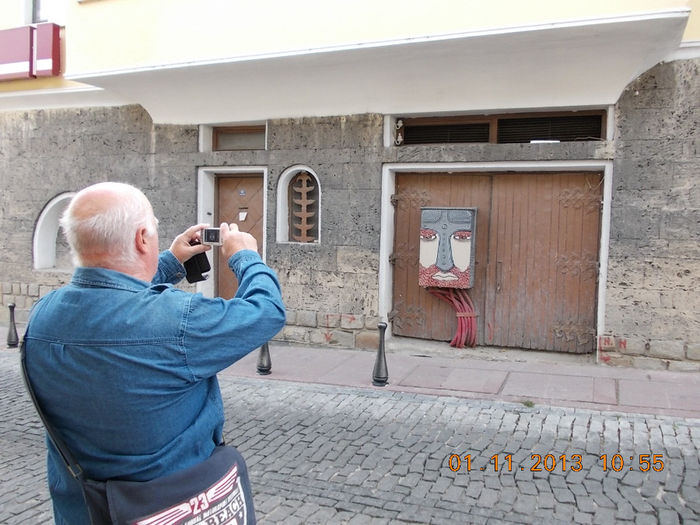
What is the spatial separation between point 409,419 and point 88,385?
410cm

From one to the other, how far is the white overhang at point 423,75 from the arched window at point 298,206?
2.85 feet

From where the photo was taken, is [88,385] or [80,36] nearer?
[88,385]

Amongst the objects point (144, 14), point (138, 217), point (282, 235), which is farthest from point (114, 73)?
point (138, 217)

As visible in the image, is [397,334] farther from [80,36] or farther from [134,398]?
[134,398]

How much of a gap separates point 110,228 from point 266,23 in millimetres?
6737

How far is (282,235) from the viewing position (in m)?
8.66

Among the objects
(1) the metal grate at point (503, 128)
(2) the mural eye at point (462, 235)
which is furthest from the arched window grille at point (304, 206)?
(2) the mural eye at point (462, 235)

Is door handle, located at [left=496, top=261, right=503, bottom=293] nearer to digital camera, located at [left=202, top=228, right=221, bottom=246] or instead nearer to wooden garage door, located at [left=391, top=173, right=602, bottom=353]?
wooden garage door, located at [left=391, top=173, right=602, bottom=353]

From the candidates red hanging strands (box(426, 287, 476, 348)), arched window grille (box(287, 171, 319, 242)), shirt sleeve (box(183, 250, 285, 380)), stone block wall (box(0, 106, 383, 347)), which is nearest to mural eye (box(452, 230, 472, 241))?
red hanging strands (box(426, 287, 476, 348))

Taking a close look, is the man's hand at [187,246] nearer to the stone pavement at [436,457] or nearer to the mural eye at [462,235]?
the stone pavement at [436,457]

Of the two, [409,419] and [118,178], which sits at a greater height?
[118,178]

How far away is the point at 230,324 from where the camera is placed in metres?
1.68

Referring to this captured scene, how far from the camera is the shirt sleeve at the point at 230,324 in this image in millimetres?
1649
